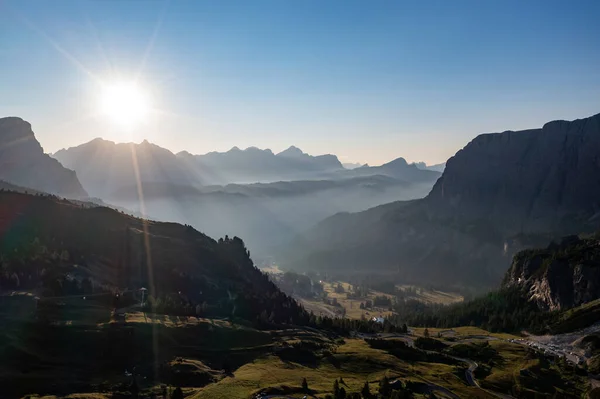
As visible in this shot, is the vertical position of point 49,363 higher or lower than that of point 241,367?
higher

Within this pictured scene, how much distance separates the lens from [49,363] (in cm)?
12081

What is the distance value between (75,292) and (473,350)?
167 meters

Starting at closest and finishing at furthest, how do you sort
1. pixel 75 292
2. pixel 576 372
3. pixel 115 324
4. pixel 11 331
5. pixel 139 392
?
pixel 139 392
pixel 11 331
pixel 115 324
pixel 576 372
pixel 75 292

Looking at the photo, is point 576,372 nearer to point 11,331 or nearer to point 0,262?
point 11,331

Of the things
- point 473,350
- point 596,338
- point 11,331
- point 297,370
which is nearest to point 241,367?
point 297,370

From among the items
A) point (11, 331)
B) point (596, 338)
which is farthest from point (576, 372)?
point (11, 331)

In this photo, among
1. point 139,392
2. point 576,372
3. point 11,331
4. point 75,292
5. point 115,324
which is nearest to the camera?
point 139,392

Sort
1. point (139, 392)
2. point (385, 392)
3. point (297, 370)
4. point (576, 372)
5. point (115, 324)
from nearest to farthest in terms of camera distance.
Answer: point (139, 392)
point (385, 392)
point (297, 370)
point (115, 324)
point (576, 372)

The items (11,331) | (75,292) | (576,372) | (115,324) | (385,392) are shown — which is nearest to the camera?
(385,392)

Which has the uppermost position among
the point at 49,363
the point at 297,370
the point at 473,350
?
the point at 49,363

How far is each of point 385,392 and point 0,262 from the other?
163827 mm

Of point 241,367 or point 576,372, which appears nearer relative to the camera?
point 241,367

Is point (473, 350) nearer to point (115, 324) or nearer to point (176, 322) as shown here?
point (176, 322)

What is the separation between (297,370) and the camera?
462ft
